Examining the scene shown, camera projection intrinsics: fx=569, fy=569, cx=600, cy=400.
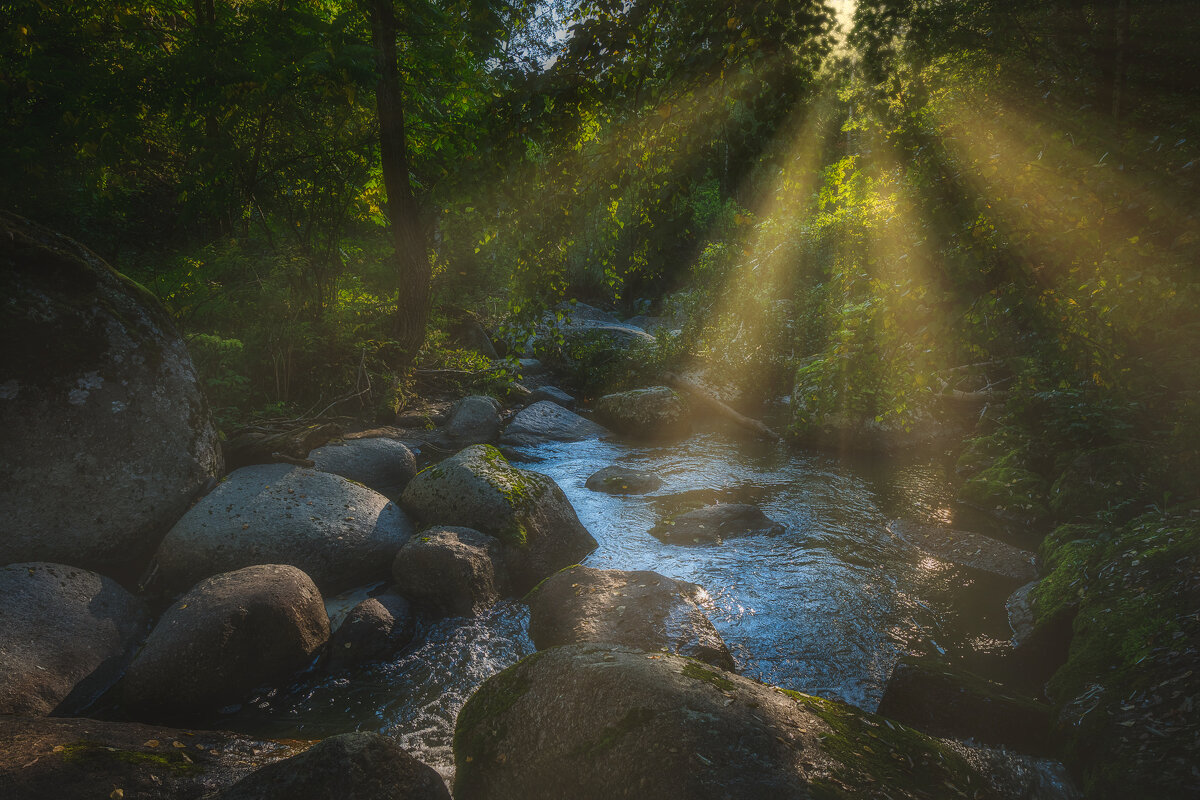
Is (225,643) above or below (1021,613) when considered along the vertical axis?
above

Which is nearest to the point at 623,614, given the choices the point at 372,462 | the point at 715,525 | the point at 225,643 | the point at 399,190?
the point at 225,643

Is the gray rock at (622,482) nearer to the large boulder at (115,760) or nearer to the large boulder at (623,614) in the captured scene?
the large boulder at (623,614)

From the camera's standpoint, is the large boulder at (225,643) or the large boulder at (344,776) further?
the large boulder at (225,643)

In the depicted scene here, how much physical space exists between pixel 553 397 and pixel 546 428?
3139 mm

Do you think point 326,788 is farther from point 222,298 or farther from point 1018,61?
point 222,298

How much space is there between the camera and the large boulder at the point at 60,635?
146 inches

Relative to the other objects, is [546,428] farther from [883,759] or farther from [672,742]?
[883,759]

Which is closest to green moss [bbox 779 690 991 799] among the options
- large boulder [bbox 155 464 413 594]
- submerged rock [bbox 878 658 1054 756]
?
submerged rock [bbox 878 658 1054 756]

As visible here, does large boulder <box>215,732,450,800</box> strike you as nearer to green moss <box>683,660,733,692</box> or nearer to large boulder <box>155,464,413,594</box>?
green moss <box>683,660,733,692</box>

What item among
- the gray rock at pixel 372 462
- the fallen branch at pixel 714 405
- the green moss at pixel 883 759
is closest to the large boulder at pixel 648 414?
the fallen branch at pixel 714 405

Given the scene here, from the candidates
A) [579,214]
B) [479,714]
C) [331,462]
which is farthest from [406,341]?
[479,714]

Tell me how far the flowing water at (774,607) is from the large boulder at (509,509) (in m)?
0.49

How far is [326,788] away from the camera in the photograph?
2.44 metres

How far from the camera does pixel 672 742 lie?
8.55 ft
